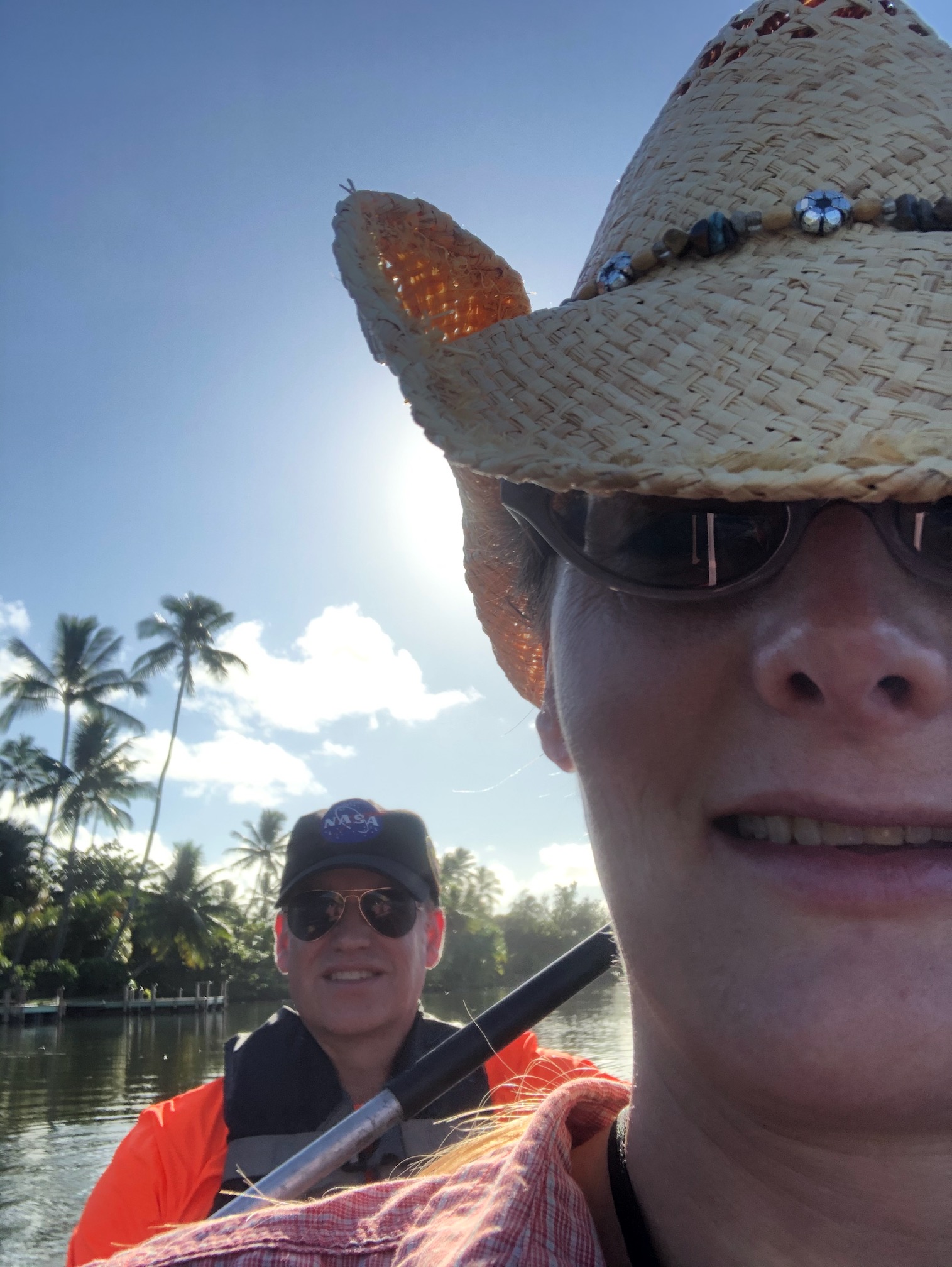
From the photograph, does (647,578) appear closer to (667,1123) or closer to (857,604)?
(857,604)

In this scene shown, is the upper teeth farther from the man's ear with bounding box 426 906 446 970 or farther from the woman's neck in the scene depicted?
the man's ear with bounding box 426 906 446 970

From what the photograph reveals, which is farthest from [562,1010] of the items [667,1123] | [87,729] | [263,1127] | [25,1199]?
[667,1123]

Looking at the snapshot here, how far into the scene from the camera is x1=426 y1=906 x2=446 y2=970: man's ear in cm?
358

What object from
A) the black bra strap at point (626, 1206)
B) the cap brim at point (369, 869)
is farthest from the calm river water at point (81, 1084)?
the cap brim at point (369, 869)

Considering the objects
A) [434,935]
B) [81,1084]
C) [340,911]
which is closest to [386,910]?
[340,911]

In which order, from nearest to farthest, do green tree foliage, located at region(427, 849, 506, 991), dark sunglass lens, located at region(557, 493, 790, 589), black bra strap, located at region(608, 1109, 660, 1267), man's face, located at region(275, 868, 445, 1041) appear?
dark sunglass lens, located at region(557, 493, 790, 589), black bra strap, located at region(608, 1109, 660, 1267), man's face, located at region(275, 868, 445, 1041), green tree foliage, located at region(427, 849, 506, 991)

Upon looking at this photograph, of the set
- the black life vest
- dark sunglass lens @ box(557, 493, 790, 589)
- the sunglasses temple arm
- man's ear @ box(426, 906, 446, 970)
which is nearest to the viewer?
dark sunglass lens @ box(557, 493, 790, 589)

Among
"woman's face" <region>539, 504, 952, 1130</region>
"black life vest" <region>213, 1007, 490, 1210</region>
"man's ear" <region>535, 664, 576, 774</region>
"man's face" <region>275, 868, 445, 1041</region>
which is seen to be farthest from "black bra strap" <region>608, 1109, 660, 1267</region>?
"man's face" <region>275, 868, 445, 1041</region>

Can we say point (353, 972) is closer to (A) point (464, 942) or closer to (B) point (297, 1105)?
(B) point (297, 1105)

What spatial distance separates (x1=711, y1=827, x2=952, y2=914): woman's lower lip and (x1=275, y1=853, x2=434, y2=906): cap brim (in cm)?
264

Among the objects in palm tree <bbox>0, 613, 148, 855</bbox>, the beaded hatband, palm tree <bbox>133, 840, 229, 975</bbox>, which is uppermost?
palm tree <bbox>0, 613, 148, 855</bbox>

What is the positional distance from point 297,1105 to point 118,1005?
37.6 m

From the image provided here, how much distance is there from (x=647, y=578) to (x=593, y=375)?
22 cm

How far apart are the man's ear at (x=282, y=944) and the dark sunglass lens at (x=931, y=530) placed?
3.10 meters
